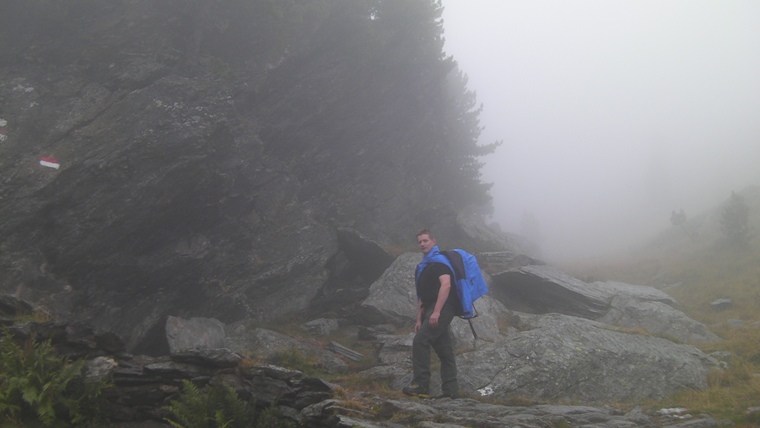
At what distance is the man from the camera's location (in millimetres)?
8797

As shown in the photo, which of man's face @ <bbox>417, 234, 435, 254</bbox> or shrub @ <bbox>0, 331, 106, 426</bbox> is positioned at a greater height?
man's face @ <bbox>417, 234, 435, 254</bbox>

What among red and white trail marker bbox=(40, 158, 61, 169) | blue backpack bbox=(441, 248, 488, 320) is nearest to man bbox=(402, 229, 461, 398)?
blue backpack bbox=(441, 248, 488, 320)

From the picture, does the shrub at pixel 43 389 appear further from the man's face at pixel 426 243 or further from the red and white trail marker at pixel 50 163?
the red and white trail marker at pixel 50 163

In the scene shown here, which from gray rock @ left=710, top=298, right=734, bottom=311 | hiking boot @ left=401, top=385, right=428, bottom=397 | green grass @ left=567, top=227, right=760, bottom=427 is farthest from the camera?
gray rock @ left=710, top=298, right=734, bottom=311

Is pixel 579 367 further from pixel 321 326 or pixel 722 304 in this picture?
pixel 722 304

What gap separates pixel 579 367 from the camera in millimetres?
10906

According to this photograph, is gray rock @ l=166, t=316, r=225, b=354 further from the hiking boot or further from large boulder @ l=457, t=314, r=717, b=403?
large boulder @ l=457, t=314, r=717, b=403

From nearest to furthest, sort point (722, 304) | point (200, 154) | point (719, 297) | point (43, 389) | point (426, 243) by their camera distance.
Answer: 1. point (43, 389)
2. point (426, 243)
3. point (200, 154)
4. point (722, 304)
5. point (719, 297)

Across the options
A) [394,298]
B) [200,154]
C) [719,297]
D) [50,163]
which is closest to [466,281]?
[394,298]

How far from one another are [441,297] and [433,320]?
483mm

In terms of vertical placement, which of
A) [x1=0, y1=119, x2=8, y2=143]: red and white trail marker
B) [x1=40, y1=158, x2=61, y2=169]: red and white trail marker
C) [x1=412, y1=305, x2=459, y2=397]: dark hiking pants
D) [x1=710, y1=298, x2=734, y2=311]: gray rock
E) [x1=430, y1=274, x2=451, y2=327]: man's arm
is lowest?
[x1=412, y1=305, x2=459, y2=397]: dark hiking pants

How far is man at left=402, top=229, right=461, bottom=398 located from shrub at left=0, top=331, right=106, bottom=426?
5325 millimetres

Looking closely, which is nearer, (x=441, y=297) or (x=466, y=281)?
(x=441, y=297)

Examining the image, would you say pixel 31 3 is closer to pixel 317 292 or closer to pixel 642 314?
pixel 317 292
